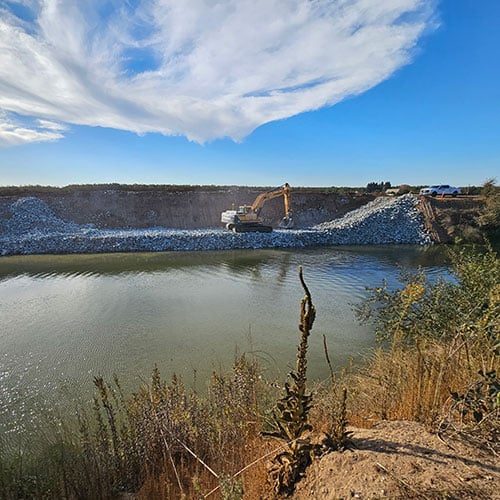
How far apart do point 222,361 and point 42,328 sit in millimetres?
5047

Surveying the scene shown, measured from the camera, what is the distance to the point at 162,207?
91.4ft

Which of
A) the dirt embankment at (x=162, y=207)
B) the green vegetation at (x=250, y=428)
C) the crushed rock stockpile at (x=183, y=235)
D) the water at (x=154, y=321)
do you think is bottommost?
the water at (x=154, y=321)

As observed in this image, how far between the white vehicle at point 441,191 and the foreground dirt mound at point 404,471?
33.4m

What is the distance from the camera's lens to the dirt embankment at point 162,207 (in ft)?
86.8

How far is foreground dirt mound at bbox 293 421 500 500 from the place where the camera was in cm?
169

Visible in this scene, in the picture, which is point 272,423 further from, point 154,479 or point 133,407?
point 133,407

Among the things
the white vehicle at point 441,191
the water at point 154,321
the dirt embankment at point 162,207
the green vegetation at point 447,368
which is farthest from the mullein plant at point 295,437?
the white vehicle at point 441,191

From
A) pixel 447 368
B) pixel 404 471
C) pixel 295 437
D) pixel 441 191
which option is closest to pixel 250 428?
pixel 295 437

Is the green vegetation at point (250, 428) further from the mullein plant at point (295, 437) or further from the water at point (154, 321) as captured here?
the water at point (154, 321)

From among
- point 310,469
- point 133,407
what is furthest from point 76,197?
point 310,469

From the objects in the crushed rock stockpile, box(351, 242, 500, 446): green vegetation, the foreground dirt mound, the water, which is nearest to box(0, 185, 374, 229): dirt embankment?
the crushed rock stockpile

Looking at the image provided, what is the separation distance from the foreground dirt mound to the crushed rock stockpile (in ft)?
60.3

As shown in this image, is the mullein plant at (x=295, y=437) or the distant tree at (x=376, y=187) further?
the distant tree at (x=376, y=187)

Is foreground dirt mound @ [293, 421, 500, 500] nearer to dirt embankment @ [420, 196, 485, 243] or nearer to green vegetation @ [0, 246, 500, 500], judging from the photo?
green vegetation @ [0, 246, 500, 500]
